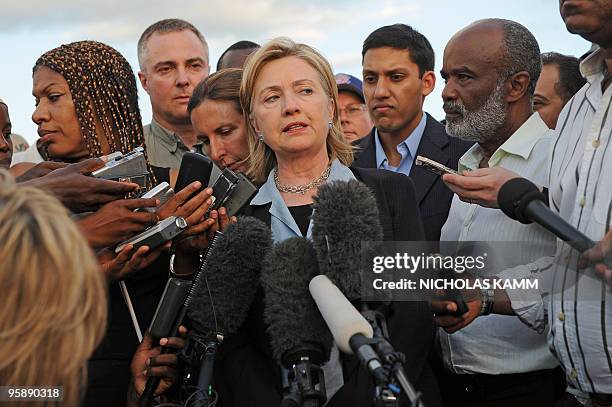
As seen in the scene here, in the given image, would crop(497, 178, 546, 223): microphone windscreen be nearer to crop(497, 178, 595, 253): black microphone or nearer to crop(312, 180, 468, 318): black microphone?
crop(497, 178, 595, 253): black microphone

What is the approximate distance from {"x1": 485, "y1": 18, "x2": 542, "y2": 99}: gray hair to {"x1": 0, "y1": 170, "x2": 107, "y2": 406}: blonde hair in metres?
3.31

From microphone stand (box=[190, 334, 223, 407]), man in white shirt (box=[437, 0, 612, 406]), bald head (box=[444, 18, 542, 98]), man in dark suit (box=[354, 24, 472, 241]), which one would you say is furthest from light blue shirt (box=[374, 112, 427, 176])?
microphone stand (box=[190, 334, 223, 407])

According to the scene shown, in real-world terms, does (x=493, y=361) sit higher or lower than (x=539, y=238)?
lower

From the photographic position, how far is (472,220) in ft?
14.6

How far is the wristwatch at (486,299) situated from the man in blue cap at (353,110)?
425 centimetres

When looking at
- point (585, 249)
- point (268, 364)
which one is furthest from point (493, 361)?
point (585, 249)

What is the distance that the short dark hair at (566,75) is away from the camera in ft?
21.0

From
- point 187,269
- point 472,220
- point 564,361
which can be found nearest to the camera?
point 564,361

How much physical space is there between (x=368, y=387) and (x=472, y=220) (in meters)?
1.19

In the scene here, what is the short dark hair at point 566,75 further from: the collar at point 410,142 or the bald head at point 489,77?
the bald head at point 489,77

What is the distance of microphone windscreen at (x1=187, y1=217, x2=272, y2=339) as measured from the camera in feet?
11.7

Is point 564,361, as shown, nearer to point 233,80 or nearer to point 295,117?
point 295,117

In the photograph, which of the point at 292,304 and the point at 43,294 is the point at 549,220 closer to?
→ the point at 292,304

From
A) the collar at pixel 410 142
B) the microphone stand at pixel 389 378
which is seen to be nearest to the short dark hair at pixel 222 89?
the collar at pixel 410 142
